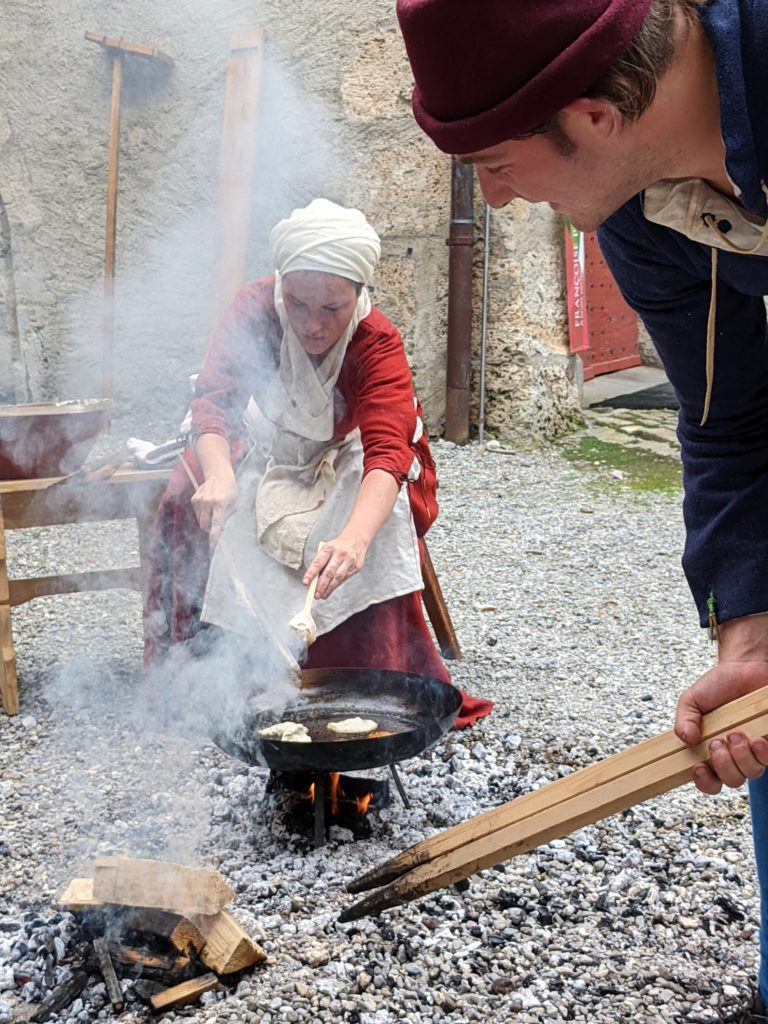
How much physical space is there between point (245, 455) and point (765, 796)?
2.71 metres

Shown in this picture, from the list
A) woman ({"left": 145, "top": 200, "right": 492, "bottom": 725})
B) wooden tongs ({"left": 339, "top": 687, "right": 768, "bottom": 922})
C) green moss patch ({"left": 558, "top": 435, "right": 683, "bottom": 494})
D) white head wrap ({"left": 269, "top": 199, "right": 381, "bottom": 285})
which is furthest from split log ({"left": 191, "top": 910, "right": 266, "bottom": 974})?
green moss patch ({"left": 558, "top": 435, "right": 683, "bottom": 494})

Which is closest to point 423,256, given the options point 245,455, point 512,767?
point 245,455

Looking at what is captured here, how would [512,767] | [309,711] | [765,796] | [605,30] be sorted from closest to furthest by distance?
[605,30], [765,796], [309,711], [512,767]

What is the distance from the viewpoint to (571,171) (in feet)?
4.86

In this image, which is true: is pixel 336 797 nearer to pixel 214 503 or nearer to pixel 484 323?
pixel 214 503

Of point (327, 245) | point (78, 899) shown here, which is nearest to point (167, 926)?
point (78, 899)

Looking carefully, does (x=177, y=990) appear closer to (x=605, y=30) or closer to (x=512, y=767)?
(x=512, y=767)

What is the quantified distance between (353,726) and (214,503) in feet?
3.30

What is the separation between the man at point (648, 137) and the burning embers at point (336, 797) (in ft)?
5.41

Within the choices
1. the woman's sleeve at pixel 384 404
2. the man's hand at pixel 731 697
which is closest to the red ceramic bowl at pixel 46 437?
the woman's sleeve at pixel 384 404

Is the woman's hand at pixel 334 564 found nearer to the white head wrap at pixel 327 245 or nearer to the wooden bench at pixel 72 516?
the wooden bench at pixel 72 516

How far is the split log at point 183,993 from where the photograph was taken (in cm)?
239

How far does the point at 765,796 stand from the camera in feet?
6.56

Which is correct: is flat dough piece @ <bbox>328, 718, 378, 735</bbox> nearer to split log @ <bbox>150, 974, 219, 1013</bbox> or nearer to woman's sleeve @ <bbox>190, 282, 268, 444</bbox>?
split log @ <bbox>150, 974, 219, 1013</bbox>
